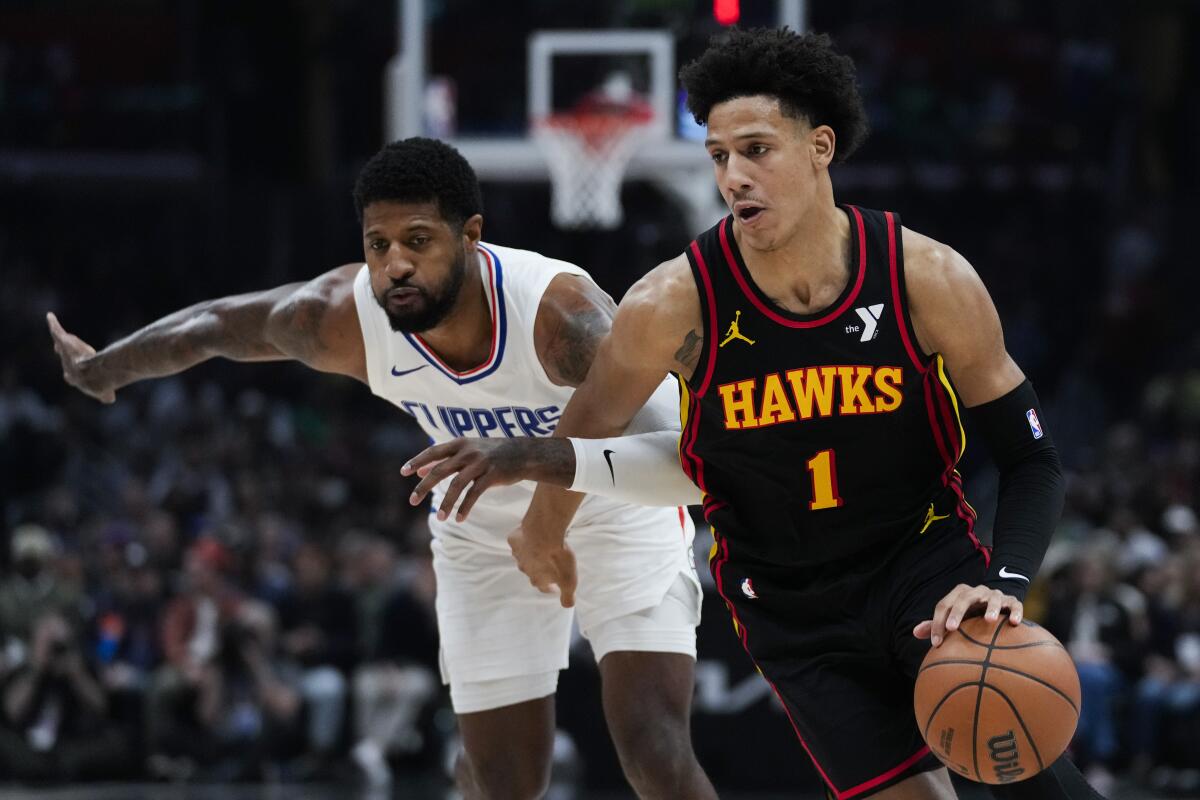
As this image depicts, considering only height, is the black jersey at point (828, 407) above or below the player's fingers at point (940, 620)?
above

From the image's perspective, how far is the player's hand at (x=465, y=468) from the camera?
4.03 meters

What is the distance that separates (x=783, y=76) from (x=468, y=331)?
4.65 ft

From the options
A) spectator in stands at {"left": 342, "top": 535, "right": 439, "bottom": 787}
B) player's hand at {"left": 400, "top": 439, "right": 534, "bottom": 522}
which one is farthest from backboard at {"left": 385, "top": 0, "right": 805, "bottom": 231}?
player's hand at {"left": 400, "top": 439, "right": 534, "bottom": 522}

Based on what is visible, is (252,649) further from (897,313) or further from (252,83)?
(252,83)

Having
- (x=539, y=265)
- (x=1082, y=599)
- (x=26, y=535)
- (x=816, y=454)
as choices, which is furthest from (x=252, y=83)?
(x=816, y=454)

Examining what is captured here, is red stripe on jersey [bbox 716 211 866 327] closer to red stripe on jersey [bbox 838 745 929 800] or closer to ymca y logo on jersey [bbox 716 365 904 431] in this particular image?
ymca y logo on jersey [bbox 716 365 904 431]

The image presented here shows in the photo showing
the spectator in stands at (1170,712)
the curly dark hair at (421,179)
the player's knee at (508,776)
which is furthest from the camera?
the spectator in stands at (1170,712)

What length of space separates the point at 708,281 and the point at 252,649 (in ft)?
26.1

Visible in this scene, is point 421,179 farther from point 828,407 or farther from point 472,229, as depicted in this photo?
point 828,407

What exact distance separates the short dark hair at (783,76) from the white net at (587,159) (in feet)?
20.0

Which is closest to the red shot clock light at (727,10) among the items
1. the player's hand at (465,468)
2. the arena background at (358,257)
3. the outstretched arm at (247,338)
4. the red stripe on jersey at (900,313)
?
the arena background at (358,257)

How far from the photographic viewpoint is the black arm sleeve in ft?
12.7

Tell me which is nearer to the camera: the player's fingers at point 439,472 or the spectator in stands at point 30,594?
the player's fingers at point 439,472

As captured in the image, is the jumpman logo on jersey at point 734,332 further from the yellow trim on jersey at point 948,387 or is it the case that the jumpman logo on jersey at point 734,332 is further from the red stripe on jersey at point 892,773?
the red stripe on jersey at point 892,773
